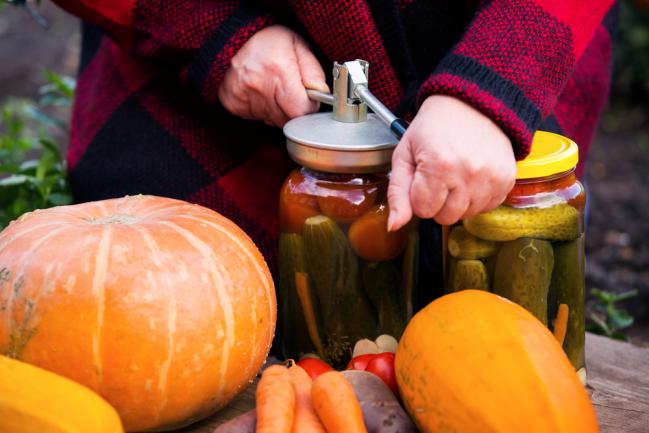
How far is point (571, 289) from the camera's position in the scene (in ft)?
3.97

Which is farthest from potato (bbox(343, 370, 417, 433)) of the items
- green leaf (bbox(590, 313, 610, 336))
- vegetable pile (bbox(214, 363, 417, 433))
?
green leaf (bbox(590, 313, 610, 336))

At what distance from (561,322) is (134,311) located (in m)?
0.62

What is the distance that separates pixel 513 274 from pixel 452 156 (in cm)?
22

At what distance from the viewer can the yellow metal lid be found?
114 centimetres

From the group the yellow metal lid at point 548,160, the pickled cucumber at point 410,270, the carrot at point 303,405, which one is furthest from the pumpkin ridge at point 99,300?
the yellow metal lid at point 548,160

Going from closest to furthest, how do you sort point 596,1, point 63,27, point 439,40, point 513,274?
point 513,274, point 596,1, point 439,40, point 63,27

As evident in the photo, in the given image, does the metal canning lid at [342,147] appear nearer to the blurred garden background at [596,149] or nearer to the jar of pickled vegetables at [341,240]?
the jar of pickled vegetables at [341,240]

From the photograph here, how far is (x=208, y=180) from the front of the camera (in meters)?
1.58

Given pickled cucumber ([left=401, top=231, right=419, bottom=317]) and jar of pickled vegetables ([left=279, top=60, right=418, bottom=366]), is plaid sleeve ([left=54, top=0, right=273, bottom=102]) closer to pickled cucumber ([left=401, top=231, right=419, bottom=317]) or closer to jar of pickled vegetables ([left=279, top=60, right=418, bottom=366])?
jar of pickled vegetables ([left=279, top=60, right=418, bottom=366])

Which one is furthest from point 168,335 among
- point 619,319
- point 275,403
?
point 619,319

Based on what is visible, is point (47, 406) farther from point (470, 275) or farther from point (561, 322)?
point (561, 322)

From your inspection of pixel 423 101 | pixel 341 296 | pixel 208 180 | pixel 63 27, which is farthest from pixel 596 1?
pixel 63 27

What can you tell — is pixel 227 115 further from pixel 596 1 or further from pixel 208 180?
pixel 596 1

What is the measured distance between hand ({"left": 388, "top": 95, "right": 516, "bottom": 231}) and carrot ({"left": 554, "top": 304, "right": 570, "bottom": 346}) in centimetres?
22
